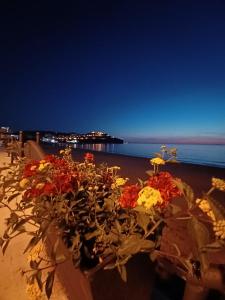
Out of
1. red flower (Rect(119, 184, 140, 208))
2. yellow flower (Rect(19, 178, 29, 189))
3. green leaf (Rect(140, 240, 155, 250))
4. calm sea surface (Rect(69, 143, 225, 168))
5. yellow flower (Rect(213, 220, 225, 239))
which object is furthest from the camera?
calm sea surface (Rect(69, 143, 225, 168))

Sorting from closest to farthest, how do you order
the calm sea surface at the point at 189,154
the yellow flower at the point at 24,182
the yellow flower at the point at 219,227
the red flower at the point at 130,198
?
the yellow flower at the point at 219,227 → the red flower at the point at 130,198 → the yellow flower at the point at 24,182 → the calm sea surface at the point at 189,154

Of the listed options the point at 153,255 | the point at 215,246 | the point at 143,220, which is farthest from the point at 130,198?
the point at 215,246

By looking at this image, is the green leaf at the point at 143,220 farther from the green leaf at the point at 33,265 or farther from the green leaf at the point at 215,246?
the green leaf at the point at 33,265

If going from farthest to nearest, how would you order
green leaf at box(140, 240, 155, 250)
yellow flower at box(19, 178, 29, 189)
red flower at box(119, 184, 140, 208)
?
1. yellow flower at box(19, 178, 29, 189)
2. red flower at box(119, 184, 140, 208)
3. green leaf at box(140, 240, 155, 250)

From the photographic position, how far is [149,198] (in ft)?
2.76

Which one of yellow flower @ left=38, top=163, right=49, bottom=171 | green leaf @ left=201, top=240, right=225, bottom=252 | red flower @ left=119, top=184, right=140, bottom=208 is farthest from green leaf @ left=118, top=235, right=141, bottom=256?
yellow flower @ left=38, top=163, right=49, bottom=171

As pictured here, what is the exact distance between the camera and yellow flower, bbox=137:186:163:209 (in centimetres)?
83

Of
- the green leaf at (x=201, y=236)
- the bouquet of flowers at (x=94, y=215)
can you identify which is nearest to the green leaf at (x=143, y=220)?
the bouquet of flowers at (x=94, y=215)

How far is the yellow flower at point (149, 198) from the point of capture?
83cm

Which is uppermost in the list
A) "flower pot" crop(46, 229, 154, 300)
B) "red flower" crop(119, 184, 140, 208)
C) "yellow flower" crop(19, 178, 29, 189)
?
"red flower" crop(119, 184, 140, 208)

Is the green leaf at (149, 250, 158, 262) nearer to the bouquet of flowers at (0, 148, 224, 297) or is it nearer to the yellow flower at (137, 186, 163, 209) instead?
the bouquet of flowers at (0, 148, 224, 297)

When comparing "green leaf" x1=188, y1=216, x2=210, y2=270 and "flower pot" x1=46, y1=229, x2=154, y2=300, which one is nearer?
"green leaf" x1=188, y1=216, x2=210, y2=270

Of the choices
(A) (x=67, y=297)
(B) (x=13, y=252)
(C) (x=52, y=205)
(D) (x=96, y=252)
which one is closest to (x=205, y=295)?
(D) (x=96, y=252)

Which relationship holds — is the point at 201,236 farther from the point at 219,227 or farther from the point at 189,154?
the point at 189,154
